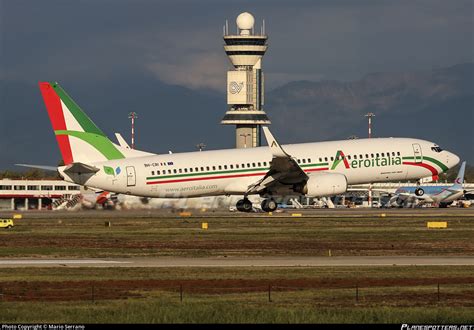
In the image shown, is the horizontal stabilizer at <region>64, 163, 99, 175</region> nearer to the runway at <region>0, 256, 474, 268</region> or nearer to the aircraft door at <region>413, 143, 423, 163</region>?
the aircraft door at <region>413, 143, 423, 163</region>

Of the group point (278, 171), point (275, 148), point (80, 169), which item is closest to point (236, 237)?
point (275, 148)

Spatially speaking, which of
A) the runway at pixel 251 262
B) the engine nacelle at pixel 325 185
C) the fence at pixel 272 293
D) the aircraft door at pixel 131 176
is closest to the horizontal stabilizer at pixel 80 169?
the aircraft door at pixel 131 176

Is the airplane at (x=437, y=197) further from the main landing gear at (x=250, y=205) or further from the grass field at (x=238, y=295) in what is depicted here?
the grass field at (x=238, y=295)

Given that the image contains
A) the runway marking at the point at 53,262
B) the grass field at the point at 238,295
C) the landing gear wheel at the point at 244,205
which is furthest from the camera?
the landing gear wheel at the point at 244,205

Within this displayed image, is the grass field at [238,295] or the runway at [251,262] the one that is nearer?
the grass field at [238,295]

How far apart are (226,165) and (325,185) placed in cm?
791

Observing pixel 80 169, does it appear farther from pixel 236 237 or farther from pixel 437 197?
pixel 437 197

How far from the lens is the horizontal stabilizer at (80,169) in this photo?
3125 inches

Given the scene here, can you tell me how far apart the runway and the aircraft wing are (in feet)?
103

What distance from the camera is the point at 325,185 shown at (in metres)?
82.8

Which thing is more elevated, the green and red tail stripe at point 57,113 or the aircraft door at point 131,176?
the green and red tail stripe at point 57,113

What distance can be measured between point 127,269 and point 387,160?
4475 cm

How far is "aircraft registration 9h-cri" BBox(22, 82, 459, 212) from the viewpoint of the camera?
267 feet

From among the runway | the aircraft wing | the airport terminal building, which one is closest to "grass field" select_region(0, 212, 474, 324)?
the runway
